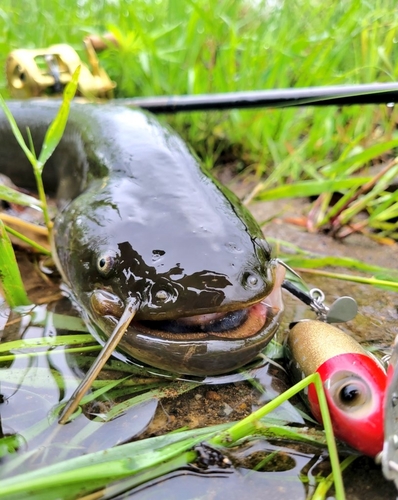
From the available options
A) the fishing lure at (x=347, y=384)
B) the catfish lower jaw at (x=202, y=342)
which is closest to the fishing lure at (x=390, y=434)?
the fishing lure at (x=347, y=384)

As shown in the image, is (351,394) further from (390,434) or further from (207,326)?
(207,326)

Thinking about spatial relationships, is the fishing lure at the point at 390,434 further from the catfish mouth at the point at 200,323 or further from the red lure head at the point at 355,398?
the catfish mouth at the point at 200,323

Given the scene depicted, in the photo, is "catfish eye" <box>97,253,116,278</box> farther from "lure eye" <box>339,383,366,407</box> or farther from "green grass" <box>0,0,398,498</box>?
"green grass" <box>0,0,398,498</box>

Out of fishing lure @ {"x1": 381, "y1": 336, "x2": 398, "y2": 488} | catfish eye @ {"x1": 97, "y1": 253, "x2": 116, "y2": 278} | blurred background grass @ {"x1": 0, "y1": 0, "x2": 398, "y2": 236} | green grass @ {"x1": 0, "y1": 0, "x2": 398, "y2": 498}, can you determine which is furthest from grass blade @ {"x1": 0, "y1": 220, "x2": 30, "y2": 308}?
blurred background grass @ {"x1": 0, "y1": 0, "x2": 398, "y2": 236}

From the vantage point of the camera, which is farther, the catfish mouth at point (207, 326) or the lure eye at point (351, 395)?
the catfish mouth at point (207, 326)

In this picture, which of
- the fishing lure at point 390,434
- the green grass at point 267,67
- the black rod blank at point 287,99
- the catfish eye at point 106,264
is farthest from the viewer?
the green grass at point 267,67

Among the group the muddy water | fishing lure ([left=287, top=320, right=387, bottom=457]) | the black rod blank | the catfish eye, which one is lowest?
the muddy water

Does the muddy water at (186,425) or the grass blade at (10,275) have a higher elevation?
the grass blade at (10,275)

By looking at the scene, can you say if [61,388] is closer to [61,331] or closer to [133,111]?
[61,331]

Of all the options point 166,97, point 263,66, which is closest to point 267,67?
point 263,66
